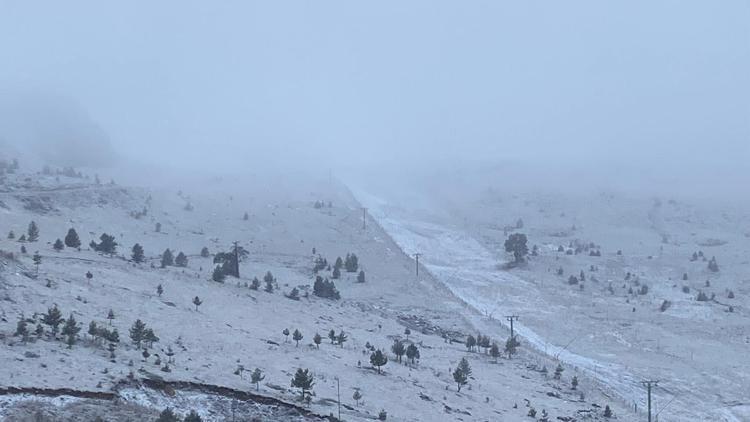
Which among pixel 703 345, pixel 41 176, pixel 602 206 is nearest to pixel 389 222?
pixel 602 206

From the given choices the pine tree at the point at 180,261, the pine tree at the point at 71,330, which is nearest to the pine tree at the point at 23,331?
the pine tree at the point at 71,330

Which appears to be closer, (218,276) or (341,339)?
(341,339)

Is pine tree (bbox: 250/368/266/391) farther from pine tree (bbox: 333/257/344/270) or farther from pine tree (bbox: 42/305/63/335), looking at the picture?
pine tree (bbox: 333/257/344/270)

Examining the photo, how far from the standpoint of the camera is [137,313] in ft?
102

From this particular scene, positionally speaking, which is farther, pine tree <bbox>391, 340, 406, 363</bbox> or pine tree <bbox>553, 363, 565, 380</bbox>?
pine tree <bbox>553, 363, 565, 380</bbox>

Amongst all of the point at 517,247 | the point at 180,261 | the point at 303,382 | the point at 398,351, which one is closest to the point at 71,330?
the point at 303,382

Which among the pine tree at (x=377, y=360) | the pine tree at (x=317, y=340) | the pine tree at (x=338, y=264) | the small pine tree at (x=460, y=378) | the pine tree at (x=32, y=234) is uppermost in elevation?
the pine tree at (x=32, y=234)

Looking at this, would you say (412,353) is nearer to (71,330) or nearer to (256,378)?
(256,378)

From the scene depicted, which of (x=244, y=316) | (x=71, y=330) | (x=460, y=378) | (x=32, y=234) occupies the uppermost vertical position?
(x=32, y=234)

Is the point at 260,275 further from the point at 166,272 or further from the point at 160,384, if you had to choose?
the point at 160,384

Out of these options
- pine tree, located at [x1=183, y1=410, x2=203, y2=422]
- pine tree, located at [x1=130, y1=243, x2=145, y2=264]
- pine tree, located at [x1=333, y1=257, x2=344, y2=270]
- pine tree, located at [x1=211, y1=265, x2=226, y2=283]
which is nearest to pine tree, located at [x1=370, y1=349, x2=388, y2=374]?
pine tree, located at [x1=183, y1=410, x2=203, y2=422]

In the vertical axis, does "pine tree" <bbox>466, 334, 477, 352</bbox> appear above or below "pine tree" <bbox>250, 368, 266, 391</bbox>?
below

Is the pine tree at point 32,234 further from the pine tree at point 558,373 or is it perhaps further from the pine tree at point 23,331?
the pine tree at point 558,373

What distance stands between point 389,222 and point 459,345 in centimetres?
3640
